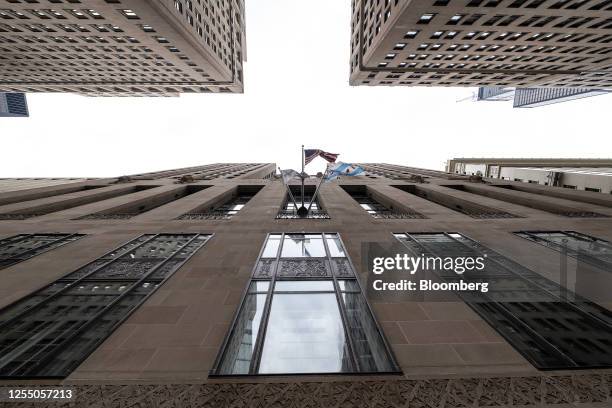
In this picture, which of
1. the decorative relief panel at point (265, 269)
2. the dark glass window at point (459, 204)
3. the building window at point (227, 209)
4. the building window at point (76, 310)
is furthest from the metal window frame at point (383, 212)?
the building window at point (76, 310)

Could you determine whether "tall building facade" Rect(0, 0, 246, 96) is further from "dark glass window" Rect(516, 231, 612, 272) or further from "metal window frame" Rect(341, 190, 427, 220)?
"dark glass window" Rect(516, 231, 612, 272)

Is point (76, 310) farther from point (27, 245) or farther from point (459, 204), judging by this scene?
point (459, 204)

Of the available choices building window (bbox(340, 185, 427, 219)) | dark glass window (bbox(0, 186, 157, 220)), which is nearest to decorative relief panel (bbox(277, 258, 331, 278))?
building window (bbox(340, 185, 427, 219))

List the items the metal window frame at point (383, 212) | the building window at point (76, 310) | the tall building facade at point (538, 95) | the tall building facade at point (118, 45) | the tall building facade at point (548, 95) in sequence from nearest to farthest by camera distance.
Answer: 1. the building window at point (76, 310)
2. the metal window frame at point (383, 212)
3. the tall building facade at point (118, 45)
4. the tall building facade at point (548, 95)
5. the tall building facade at point (538, 95)

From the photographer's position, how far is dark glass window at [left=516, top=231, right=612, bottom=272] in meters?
12.6

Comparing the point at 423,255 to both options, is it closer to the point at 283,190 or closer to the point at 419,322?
the point at 419,322

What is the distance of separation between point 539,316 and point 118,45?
181 ft

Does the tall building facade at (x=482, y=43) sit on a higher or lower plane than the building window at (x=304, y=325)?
higher

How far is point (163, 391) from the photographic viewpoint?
6.04 metres

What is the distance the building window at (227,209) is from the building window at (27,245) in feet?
21.9

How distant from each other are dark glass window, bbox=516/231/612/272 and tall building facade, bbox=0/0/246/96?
42.4 m

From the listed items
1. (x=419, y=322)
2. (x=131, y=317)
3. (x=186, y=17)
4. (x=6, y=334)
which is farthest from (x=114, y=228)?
(x=186, y=17)

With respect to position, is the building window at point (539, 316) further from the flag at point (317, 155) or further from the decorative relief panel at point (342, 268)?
the flag at point (317, 155)

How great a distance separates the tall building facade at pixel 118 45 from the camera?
31.1m
